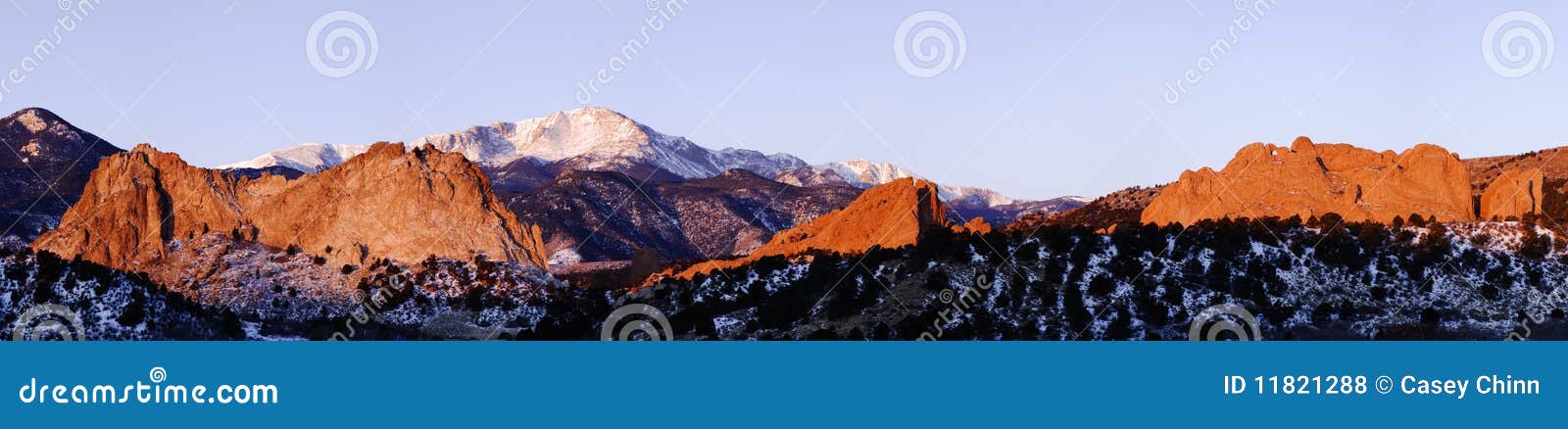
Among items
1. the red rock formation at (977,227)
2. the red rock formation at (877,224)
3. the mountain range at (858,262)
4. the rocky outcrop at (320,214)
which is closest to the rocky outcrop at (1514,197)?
the mountain range at (858,262)

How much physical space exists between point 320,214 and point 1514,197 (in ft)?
272

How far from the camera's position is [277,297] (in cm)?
12975

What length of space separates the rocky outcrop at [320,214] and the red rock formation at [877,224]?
654 inches

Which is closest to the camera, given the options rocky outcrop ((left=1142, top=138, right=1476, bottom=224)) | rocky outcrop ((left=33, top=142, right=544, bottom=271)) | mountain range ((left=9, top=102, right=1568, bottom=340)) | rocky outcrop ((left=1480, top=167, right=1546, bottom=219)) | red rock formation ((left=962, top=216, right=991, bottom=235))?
mountain range ((left=9, top=102, right=1568, bottom=340))

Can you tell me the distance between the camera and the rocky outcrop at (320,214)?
136 meters

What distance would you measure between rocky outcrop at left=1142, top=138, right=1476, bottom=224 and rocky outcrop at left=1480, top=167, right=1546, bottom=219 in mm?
1521

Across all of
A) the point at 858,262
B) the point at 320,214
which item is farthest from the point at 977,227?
the point at 320,214

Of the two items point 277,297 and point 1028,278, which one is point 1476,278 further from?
point 277,297

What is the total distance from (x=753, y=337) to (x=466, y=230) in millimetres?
40513

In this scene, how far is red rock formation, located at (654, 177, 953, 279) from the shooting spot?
12469cm

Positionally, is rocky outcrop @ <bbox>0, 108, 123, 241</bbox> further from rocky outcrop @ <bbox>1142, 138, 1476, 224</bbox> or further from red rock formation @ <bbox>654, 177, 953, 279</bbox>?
rocky outcrop @ <bbox>1142, 138, 1476, 224</bbox>

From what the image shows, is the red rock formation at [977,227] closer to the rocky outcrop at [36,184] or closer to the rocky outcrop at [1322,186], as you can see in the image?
the rocky outcrop at [1322,186]

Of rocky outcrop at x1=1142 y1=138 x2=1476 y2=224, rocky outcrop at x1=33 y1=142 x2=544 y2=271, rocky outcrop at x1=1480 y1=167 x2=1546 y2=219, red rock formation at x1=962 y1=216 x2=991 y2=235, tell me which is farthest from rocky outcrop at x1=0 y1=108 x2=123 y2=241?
rocky outcrop at x1=1480 y1=167 x2=1546 y2=219

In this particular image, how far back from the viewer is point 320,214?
141 m
